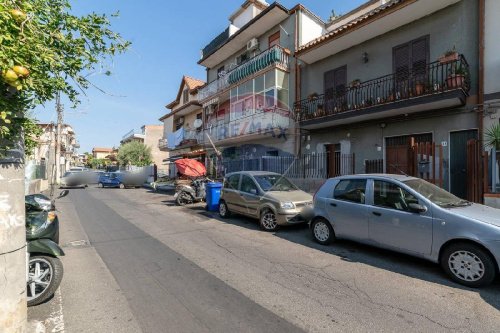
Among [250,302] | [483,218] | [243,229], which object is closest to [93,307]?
[250,302]

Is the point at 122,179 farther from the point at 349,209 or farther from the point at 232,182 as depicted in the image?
the point at 349,209

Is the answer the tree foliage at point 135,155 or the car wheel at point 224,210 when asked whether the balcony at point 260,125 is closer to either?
the car wheel at point 224,210

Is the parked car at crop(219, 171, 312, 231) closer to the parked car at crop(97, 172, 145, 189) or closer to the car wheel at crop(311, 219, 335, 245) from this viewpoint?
the car wheel at crop(311, 219, 335, 245)

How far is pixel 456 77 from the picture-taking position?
8.38 meters

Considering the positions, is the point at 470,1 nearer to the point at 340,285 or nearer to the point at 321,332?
the point at 340,285

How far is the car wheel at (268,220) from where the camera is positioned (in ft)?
25.3

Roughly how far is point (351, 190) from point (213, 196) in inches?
264

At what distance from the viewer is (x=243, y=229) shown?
8.18 m

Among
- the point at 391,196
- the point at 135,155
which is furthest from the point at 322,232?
the point at 135,155

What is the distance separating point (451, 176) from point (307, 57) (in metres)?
8.31

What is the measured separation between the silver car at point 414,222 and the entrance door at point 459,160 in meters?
4.86

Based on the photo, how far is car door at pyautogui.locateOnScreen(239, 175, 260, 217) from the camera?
8438 mm

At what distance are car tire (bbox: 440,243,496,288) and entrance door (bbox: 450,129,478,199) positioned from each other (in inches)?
232

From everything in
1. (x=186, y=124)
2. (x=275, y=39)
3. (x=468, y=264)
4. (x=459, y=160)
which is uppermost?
(x=275, y=39)
